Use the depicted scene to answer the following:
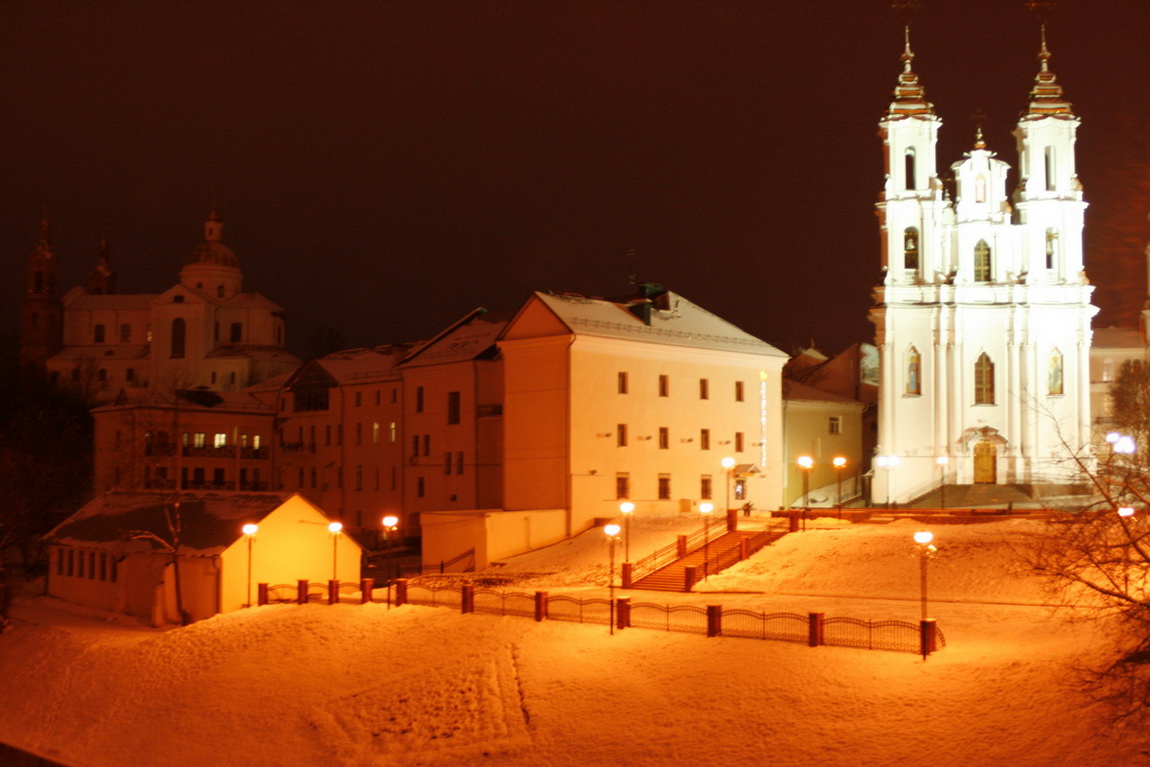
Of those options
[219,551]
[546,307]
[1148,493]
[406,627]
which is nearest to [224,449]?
[546,307]

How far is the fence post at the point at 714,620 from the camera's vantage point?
3064 centimetres

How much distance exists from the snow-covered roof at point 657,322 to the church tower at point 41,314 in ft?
275

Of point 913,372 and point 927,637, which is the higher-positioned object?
point 913,372

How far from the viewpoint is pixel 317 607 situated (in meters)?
39.1

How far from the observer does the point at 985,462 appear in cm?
6181

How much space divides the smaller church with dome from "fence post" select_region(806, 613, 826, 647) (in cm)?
8161

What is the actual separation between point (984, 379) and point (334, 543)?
112ft

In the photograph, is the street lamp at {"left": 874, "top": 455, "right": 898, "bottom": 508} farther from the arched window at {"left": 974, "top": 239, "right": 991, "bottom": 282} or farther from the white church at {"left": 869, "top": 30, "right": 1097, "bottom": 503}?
the arched window at {"left": 974, "top": 239, "right": 991, "bottom": 282}

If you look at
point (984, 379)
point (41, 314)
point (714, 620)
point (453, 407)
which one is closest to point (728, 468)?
point (453, 407)

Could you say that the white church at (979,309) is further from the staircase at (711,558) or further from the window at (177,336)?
the window at (177,336)

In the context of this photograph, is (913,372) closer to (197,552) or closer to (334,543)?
(334,543)

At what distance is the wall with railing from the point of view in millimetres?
28781

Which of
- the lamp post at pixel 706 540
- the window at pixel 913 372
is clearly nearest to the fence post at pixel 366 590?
the lamp post at pixel 706 540

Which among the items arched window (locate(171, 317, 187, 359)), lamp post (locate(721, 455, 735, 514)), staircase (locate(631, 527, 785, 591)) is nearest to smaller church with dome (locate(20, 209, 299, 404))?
Result: arched window (locate(171, 317, 187, 359))
